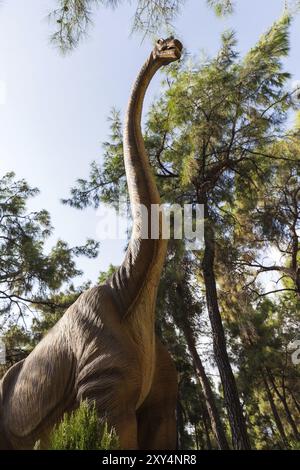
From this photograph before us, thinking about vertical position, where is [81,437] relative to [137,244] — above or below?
below

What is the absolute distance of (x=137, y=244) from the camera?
318 cm

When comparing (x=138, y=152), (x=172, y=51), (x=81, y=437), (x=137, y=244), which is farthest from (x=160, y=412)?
(x=172, y=51)

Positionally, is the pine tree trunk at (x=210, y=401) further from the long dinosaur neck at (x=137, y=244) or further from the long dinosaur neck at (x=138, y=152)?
the long dinosaur neck at (x=138, y=152)

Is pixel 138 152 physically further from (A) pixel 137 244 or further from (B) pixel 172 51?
(B) pixel 172 51

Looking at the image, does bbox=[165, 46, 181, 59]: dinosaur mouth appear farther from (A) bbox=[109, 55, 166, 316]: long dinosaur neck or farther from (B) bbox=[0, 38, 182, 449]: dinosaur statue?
(B) bbox=[0, 38, 182, 449]: dinosaur statue

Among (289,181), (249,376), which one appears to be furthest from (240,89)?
(249,376)

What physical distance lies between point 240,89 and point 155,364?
589cm

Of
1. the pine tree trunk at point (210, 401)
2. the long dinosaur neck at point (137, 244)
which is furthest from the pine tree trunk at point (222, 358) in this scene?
the long dinosaur neck at point (137, 244)

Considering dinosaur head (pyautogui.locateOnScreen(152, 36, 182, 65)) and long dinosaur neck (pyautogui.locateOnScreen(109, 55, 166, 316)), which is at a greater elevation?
dinosaur head (pyautogui.locateOnScreen(152, 36, 182, 65))

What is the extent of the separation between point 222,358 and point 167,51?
430cm

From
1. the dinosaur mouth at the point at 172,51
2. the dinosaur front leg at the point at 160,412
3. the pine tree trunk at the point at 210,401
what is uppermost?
the dinosaur mouth at the point at 172,51

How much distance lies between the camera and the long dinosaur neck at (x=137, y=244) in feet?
10.2

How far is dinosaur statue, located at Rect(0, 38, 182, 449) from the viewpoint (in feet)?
8.83

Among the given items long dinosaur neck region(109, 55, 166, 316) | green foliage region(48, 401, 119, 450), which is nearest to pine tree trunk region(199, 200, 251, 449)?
long dinosaur neck region(109, 55, 166, 316)
